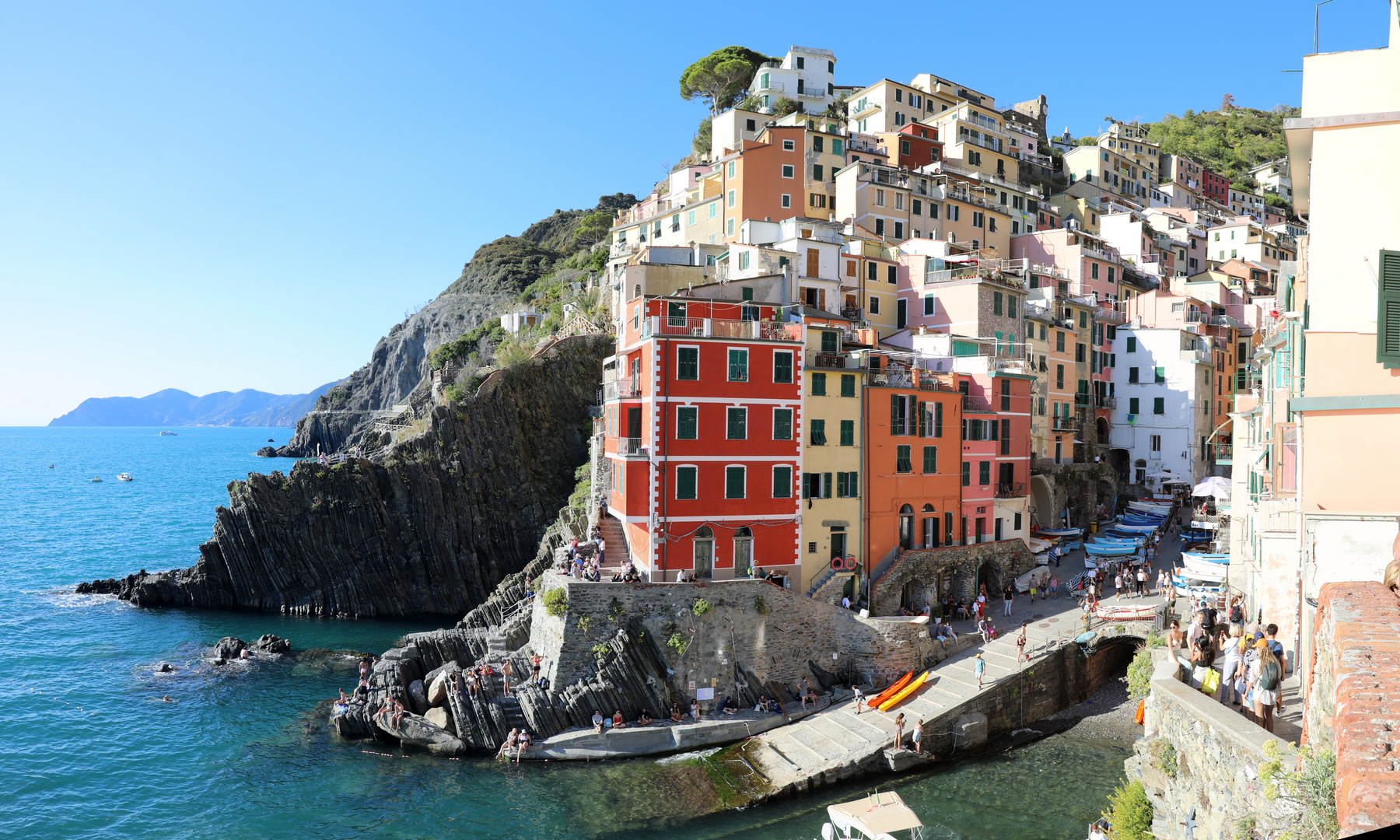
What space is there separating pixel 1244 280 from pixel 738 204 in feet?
149

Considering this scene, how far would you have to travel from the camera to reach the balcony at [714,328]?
32531 millimetres

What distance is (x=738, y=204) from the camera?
189ft

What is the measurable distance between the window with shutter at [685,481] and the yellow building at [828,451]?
5.06 m

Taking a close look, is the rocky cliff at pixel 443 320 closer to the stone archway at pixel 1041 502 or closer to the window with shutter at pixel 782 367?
the stone archway at pixel 1041 502

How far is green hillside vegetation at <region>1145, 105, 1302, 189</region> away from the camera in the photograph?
11462 cm

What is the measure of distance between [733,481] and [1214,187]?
101m

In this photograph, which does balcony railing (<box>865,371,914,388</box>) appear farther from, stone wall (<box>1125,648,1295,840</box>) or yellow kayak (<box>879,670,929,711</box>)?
stone wall (<box>1125,648,1295,840</box>)

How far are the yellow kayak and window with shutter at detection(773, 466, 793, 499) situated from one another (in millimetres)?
8682

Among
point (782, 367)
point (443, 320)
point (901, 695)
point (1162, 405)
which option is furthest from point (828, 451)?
point (443, 320)

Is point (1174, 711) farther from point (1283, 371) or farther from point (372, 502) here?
point (372, 502)

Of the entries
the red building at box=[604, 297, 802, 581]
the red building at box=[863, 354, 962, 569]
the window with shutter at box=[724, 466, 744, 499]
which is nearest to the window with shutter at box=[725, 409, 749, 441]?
the red building at box=[604, 297, 802, 581]

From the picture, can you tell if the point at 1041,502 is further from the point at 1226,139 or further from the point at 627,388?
the point at 1226,139

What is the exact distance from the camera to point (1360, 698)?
7203 mm

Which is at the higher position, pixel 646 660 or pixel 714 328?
pixel 714 328
